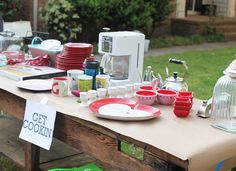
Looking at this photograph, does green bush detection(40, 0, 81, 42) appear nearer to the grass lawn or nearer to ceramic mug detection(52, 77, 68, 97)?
the grass lawn

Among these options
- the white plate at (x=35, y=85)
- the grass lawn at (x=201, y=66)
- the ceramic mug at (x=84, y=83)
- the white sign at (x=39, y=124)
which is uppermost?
the ceramic mug at (x=84, y=83)

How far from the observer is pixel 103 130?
2.34 metres

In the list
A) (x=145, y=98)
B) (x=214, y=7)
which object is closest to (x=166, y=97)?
(x=145, y=98)

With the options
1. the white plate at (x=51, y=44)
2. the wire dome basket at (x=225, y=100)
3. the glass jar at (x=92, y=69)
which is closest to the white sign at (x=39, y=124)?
the glass jar at (x=92, y=69)

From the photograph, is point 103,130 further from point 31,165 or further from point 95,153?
point 31,165

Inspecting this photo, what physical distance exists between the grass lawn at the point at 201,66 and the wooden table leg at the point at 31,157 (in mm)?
3202

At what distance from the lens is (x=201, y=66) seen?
8383 mm

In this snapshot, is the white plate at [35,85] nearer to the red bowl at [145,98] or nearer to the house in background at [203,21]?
the red bowl at [145,98]

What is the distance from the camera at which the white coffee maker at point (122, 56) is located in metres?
3.04

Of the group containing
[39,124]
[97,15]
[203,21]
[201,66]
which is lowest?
[201,66]

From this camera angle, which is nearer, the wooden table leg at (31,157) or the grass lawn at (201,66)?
the wooden table leg at (31,157)

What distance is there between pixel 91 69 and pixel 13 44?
4.56ft

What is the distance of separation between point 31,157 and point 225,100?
1398mm

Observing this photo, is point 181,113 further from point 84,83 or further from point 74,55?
point 74,55
